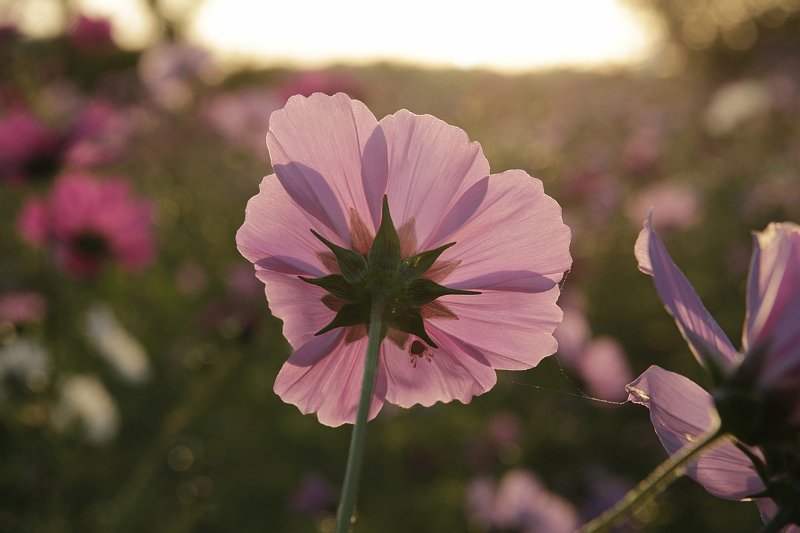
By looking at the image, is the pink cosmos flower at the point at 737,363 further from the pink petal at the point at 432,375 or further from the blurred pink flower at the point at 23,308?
the blurred pink flower at the point at 23,308

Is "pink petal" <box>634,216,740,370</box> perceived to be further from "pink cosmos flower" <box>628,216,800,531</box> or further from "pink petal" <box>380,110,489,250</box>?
"pink petal" <box>380,110,489,250</box>

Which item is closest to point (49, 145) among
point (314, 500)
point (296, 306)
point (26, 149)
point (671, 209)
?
point (26, 149)

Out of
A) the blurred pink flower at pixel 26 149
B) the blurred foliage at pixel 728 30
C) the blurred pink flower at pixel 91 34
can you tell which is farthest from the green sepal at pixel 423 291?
the blurred foliage at pixel 728 30

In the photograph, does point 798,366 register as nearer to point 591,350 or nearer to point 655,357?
point 591,350

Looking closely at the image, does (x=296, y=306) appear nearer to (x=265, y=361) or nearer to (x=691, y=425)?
(x=691, y=425)

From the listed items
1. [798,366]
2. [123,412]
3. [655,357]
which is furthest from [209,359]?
[655,357]
